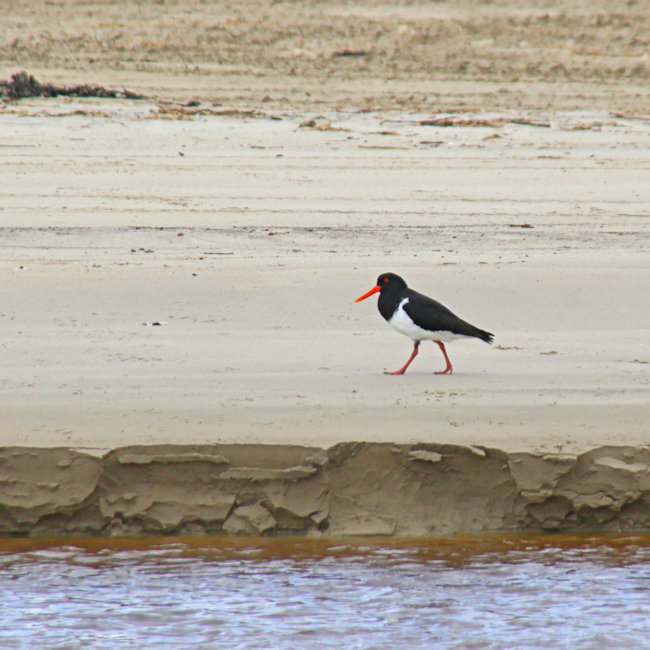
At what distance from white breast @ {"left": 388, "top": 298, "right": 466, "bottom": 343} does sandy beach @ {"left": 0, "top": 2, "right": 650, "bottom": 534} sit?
224mm

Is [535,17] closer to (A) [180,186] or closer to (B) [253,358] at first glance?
(A) [180,186]

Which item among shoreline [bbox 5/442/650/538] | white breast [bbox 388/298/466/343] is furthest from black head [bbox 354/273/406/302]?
shoreline [bbox 5/442/650/538]

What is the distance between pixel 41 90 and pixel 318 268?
7.35 m

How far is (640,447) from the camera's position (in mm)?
5219

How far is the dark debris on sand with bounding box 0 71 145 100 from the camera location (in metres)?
14.4

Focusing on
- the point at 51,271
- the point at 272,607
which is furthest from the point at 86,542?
the point at 51,271

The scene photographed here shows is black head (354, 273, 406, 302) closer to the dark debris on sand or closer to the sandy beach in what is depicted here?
the sandy beach

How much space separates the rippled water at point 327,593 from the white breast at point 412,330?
159cm

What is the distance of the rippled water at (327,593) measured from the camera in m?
4.65

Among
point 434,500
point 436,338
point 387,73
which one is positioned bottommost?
point 434,500

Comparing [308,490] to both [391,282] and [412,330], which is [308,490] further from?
[391,282]

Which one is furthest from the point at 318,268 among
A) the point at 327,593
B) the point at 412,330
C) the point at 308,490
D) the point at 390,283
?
the point at 327,593

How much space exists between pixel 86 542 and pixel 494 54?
1422 cm

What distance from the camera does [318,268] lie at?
8570 millimetres
